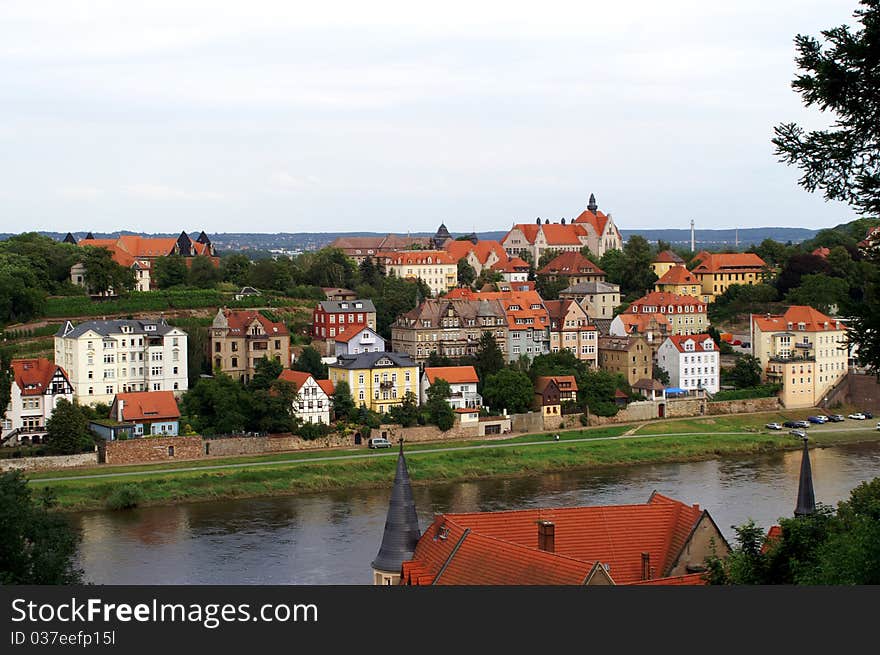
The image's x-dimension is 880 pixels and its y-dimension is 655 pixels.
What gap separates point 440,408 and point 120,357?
29.5ft

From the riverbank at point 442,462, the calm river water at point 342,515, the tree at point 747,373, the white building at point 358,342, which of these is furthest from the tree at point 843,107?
the tree at point 747,373

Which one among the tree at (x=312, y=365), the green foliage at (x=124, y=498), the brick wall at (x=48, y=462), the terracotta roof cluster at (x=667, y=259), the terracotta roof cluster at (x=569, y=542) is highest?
the terracotta roof cluster at (x=667, y=259)

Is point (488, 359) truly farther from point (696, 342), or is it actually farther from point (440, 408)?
point (696, 342)

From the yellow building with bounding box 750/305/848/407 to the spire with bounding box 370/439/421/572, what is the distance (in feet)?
99.4

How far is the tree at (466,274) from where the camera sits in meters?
59.5

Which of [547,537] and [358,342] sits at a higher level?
[358,342]

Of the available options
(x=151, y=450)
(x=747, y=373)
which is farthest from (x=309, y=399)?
(x=747, y=373)

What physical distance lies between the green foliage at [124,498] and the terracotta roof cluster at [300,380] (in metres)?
7.17

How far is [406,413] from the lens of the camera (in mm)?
38688

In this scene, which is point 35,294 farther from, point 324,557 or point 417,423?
point 324,557

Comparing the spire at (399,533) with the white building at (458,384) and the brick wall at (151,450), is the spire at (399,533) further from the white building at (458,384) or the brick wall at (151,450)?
the white building at (458,384)

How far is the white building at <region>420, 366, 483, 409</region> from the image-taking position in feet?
132
